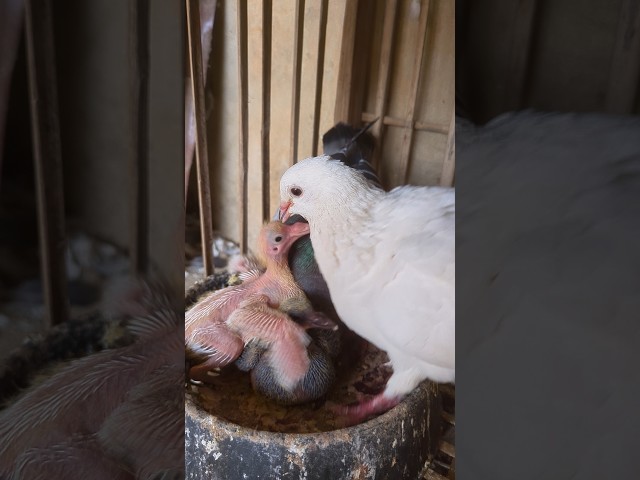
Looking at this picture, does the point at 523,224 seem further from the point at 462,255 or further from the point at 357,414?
the point at 357,414

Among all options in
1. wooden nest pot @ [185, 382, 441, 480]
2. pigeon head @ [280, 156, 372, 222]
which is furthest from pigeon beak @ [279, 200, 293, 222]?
wooden nest pot @ [185, 382, 441, 480]

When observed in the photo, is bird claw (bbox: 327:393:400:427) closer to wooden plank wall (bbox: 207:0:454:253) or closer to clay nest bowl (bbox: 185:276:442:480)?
clay nest bowl (bbox: 185:276:442:480)

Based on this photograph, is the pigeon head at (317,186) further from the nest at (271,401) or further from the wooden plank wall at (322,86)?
the nest at (271,401)

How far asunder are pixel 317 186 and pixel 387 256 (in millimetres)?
103

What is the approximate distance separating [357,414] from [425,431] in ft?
0.36

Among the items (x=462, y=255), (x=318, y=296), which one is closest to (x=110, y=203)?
(x=462, y=255)

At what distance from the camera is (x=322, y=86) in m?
0.45

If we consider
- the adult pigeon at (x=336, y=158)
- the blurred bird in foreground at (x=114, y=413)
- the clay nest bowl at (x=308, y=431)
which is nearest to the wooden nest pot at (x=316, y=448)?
the clay nest bowl at (x=308, y=431)

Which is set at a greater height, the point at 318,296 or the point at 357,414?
the point at 318,296

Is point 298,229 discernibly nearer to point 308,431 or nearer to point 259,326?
point 259,326

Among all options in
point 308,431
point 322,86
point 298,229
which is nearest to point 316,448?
point 308,431

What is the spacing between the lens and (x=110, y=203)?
247 millimetres

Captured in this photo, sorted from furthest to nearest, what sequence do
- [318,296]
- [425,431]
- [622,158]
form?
1. [425,431]
2. [318,296]
3. [622,158]

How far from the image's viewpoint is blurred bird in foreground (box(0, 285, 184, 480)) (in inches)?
10.7
